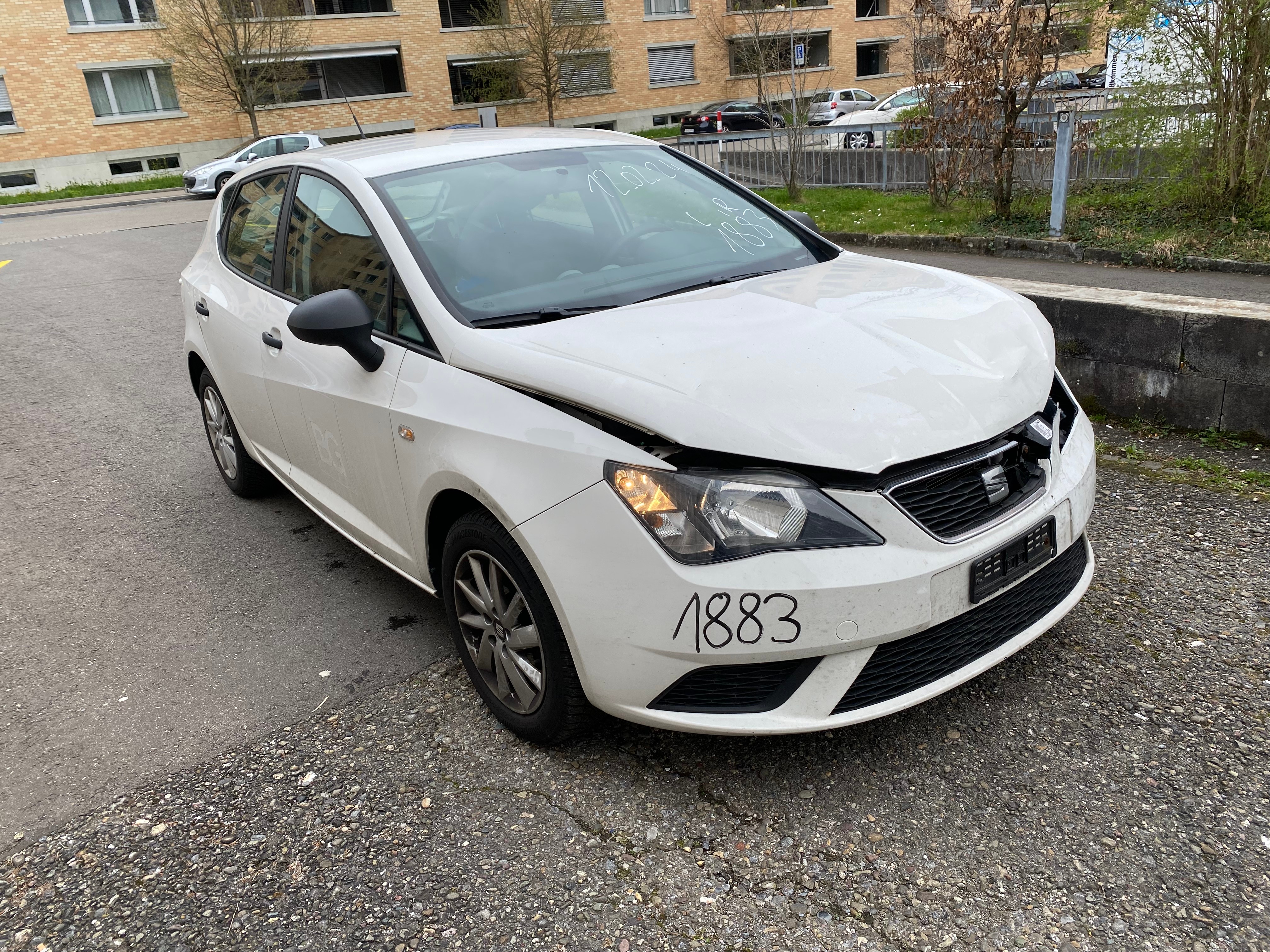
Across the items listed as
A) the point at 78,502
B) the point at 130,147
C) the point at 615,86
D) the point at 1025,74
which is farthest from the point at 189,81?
the point at 78,502

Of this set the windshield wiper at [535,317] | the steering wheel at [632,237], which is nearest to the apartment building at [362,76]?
the steering wheel at [632,237]

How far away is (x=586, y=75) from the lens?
41.4m

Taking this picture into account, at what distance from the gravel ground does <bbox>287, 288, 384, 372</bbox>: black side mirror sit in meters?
1.19

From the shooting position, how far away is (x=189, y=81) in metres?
33.7

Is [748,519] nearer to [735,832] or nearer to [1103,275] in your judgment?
[735,832]

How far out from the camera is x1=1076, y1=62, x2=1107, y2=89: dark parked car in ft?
41.0

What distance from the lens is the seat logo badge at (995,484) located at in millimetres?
2547

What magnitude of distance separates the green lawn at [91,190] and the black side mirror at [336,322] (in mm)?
33253

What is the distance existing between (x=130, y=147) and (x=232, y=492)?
119 ft

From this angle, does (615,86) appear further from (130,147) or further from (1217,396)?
(1217,396)

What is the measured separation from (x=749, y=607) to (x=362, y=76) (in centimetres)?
4318

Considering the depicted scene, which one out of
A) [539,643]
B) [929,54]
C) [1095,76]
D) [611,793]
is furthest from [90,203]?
[611,793]

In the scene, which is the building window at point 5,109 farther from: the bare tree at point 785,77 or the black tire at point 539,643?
the black tire at point 539,643

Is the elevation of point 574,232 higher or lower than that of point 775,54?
lower
